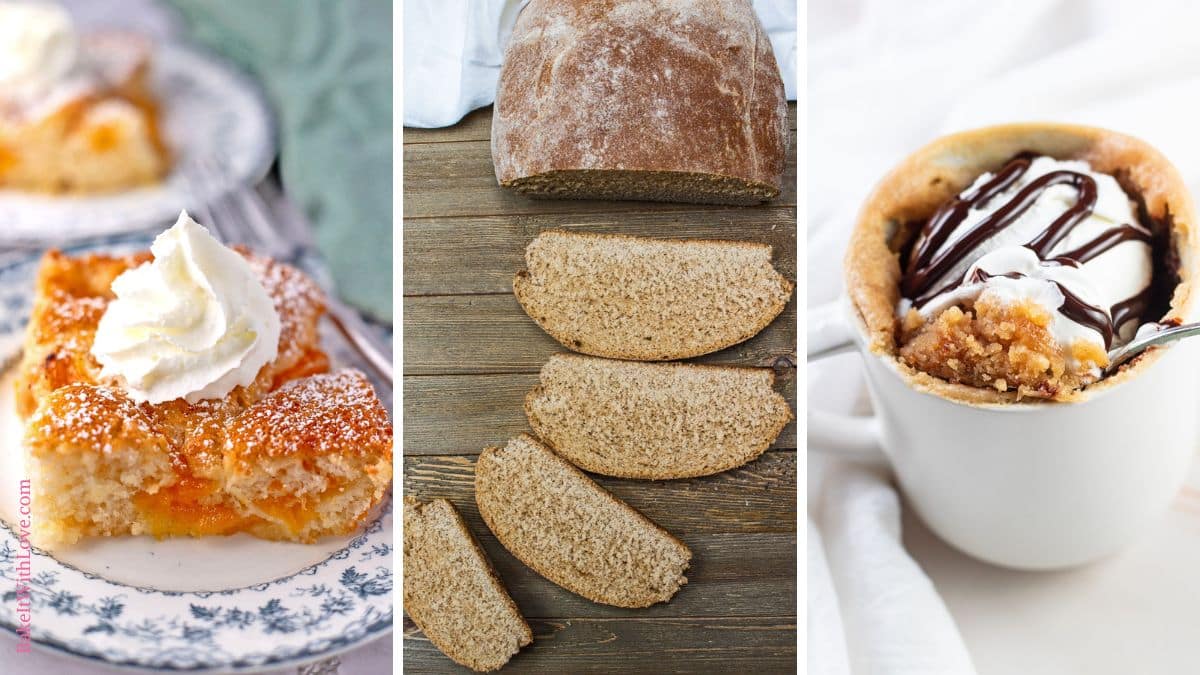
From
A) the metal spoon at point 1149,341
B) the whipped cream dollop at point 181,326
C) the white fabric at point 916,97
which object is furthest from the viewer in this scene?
the white fabric at point 916,97

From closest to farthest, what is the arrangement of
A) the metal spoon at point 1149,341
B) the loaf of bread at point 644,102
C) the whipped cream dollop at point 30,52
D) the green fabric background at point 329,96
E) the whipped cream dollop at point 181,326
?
the metal spoon at point 1149,341 → the loaf of bread at point 644,102 → the whipped cream dollop at point 181,326 → the green fabric background at point 329,96 → the whipped cream dollop at point 30,52

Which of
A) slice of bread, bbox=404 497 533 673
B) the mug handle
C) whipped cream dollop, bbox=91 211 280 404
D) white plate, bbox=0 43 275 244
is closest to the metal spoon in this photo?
the mug handle

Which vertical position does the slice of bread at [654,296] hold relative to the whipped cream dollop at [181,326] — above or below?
above

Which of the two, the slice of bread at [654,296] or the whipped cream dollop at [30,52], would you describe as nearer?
the slice of bread at [654,296]

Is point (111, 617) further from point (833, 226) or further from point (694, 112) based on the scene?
point (833, 226)

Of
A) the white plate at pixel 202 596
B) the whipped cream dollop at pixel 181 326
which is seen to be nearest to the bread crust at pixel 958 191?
the white plate at pixel 202 596

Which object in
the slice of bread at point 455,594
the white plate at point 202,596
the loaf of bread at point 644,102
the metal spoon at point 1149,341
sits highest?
the loaf of bread at point 644,102

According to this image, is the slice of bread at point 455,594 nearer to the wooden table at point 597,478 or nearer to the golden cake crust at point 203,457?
the wooden table at point 597,478
